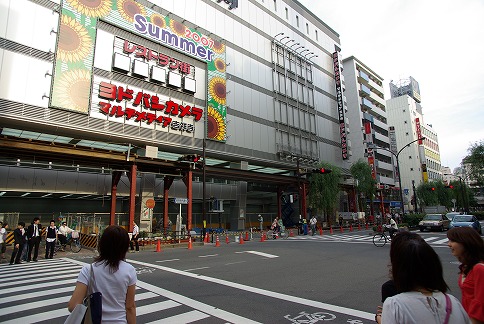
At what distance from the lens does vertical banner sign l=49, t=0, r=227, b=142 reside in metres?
22.8

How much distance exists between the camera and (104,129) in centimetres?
2423

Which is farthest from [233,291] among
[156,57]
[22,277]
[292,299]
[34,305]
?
[156,57]

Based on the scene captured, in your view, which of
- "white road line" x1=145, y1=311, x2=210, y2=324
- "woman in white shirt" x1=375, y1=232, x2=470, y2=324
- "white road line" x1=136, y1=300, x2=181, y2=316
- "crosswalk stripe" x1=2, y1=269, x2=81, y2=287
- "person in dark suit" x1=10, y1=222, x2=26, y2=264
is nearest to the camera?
"woman in white shirt" x1=375, y1=232, x2=470, y2=324

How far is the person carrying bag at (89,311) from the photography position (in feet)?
7.91

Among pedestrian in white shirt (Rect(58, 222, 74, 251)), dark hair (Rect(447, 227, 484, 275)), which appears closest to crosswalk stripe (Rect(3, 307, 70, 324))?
dark hair (Rect(447, 227, 484, 275))

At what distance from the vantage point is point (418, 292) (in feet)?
6.61

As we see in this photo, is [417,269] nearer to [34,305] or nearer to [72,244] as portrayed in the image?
[34,305]

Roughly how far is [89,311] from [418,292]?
2.49m

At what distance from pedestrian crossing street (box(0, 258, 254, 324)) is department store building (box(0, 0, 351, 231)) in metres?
13.6

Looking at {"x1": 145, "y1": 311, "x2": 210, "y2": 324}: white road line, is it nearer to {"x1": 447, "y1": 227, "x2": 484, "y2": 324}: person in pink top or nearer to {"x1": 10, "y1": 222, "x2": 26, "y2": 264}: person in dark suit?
{"x1": 447, "y1": 227, "x2": 484, "y2": 324}: person in pink top

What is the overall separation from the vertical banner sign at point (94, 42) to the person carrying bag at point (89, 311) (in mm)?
23429

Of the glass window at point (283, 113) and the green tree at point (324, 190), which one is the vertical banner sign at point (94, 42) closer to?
the glass window at point (283, 113)

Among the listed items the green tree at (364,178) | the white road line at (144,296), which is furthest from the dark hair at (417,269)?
the green tree at (364,178)

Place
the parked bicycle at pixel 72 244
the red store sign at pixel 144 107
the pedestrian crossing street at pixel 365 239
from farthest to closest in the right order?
the red store sign at pixel 144 107
the pedestrian crossing street at pixel 365 239
the parked bicycle at pixel 72 244
